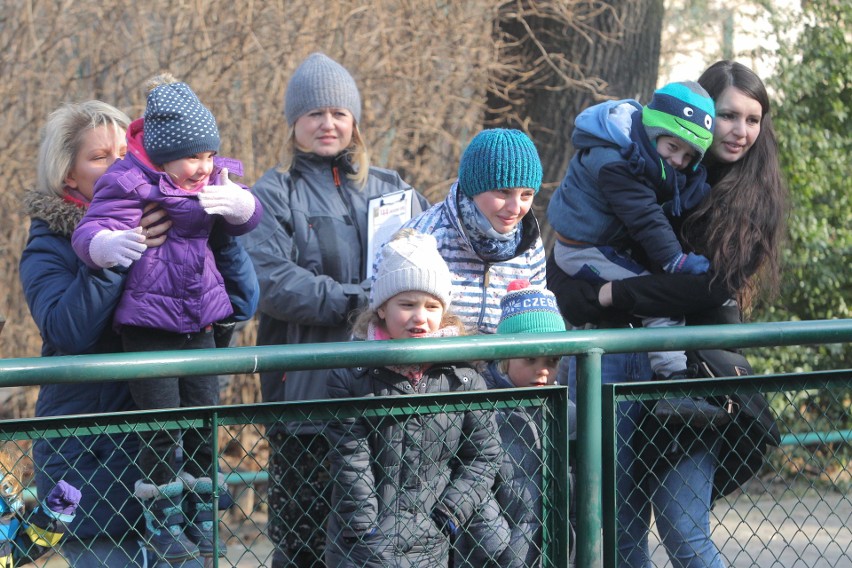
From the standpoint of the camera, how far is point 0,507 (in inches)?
112

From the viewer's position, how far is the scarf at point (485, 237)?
3.60 meters

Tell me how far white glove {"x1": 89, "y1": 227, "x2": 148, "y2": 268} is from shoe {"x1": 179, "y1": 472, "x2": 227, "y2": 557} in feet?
1.84

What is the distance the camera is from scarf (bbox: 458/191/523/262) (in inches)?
142

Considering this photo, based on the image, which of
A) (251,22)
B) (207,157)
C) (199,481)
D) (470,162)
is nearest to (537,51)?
(251,22)

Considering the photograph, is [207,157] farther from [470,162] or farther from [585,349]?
[585,349]

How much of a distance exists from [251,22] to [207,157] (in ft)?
10.3

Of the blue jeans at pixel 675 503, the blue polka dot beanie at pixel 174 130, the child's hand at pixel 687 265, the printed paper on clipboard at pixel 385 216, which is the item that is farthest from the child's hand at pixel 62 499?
the child's hand at pixel 687 265

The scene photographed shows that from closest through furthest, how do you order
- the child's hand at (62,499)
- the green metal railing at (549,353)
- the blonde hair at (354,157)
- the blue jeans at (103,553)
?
the green metal railing at (549,353)
the child's hand at (62,499)
the blue jeans at (103,553)
the blonde hair at (354,157)

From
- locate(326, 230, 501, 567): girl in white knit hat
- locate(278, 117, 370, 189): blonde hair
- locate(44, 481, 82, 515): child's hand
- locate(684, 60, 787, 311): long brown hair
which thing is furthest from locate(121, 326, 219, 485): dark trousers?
locate(684, 60, 787, 311): long brown hair

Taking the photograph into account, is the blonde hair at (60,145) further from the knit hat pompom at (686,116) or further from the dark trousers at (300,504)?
the knit hat pompom at (686,116)

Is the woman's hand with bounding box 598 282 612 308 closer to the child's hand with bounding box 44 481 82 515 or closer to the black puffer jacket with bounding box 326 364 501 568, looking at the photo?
the black puffer jacket with bounding box 326 364 501 568

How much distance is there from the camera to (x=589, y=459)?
3.10m

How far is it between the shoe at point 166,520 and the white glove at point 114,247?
553 mm

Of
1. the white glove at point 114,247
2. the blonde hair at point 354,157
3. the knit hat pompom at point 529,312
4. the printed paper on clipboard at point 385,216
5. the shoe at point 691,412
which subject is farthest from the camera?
the blonde hair at point 354,157
